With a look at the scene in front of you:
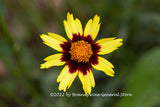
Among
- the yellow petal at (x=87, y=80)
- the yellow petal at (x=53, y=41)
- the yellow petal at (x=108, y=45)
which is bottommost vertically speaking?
the yellow petal at (x=87, y=80)

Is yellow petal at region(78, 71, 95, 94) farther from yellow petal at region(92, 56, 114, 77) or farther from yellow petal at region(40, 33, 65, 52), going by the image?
yellow petal at region(40, 33, 65, 52)

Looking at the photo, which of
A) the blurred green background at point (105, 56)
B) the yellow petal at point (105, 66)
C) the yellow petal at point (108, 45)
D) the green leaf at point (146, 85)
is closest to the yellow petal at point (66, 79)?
the yellow petal at point (105, 66)

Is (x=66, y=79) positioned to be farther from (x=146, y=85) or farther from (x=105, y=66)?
(x=146, y=85)

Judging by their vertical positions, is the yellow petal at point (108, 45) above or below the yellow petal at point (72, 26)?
below

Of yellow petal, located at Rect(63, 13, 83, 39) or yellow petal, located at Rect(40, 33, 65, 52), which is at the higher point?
yellow petal, located at Rect(63, 13, 83, 39)

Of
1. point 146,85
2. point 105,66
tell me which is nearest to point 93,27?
point 105,66

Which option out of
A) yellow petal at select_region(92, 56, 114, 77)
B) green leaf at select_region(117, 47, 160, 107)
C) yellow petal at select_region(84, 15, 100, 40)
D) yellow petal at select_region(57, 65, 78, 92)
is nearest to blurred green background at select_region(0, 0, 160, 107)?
green leaf at select_region(117, 47, 160, 107)

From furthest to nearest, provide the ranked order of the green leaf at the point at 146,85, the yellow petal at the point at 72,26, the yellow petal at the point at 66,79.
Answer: the green leaf at the point at 146,85, the yellow petal at the point at 72,26, the yellow petal at the point at 66,79

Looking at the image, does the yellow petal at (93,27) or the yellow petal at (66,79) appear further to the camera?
the yellow petal at (93,27)

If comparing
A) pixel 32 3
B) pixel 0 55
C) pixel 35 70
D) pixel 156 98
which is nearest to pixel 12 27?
pixel 32 3

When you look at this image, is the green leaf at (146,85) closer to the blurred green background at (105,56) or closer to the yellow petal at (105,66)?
the blurred green background at (105,56)
